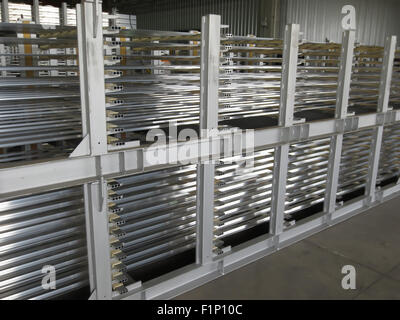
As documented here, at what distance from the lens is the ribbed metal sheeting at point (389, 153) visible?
Answer: 450cm

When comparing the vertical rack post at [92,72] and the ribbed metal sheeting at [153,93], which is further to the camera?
the ribbed metal sheeting at [153,93]

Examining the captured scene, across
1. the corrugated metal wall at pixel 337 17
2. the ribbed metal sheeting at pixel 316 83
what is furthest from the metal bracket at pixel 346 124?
the corrugated metal wall at pixel 337 17

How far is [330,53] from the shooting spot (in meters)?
3.34

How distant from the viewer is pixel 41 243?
2113 millimetres

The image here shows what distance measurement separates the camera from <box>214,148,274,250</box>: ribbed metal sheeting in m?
2.94

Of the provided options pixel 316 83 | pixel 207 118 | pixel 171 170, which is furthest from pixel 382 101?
pixel 171 170

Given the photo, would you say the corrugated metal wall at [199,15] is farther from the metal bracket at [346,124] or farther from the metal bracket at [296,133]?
the metal bracket at [296,133]

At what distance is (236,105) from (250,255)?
47.5 inches

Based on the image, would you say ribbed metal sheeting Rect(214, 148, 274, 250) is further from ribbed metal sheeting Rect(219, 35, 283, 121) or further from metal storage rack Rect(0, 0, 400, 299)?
ribbed metal sheeting Rect(219, 35, 283, 121)

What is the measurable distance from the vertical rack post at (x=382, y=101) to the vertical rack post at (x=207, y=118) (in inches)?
83.2

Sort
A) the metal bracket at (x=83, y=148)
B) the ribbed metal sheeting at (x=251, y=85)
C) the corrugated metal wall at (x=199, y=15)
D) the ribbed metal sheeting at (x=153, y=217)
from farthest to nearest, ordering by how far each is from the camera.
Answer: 1. the corrugated metal wall at (x=199, y=15)
2. the ribbed metal sheeting at (x=251, y=85)
3. the ribbed metal sheeting at (x=153, y=217)
4. the metal bracket at (x=83, y=148)

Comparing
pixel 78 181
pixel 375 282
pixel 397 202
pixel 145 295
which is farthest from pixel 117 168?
pixel 397 202

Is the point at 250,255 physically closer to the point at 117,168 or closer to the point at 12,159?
the point at 117,168

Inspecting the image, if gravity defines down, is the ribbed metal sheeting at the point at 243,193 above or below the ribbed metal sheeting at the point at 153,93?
below
